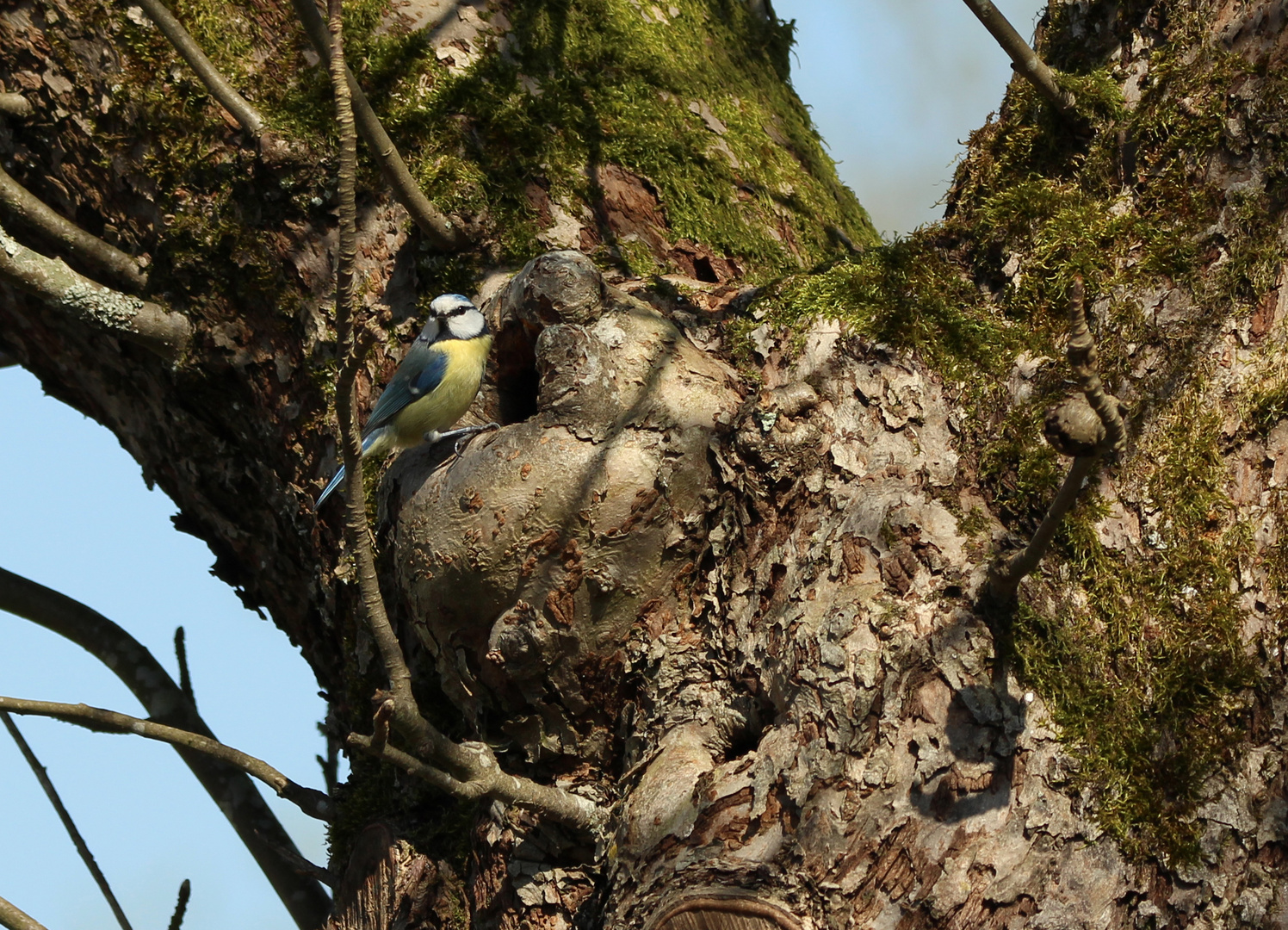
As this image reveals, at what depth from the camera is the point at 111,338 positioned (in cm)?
296

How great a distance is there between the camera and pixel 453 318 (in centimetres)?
271

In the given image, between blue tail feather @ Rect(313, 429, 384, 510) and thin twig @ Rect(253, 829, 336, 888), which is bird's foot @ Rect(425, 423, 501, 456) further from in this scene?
thin twig @ Rect(253, 829, 336, 888)

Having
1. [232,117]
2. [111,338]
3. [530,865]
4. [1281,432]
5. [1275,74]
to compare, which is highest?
[232,117]

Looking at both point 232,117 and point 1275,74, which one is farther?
point 232,117

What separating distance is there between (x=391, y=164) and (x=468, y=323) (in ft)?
1.51

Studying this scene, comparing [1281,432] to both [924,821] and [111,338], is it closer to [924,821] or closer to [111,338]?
[924,821]

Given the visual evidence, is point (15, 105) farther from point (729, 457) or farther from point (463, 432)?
point (729, 457)

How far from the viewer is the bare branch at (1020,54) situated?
7.02ft

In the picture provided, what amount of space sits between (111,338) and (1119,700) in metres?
2.67

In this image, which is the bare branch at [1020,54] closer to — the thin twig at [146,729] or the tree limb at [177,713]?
the thin twig at [146,729]

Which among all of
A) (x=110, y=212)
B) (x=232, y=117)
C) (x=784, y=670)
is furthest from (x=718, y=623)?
(x=110, y=212)

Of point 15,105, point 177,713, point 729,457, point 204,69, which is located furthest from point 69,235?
point 729,457

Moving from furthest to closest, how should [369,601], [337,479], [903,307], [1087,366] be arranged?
[337,479] → [903,307] → [369,601] → [1087,366]

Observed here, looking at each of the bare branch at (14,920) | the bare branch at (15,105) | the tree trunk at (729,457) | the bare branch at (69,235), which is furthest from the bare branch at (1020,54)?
the bare branch at (14,920)
